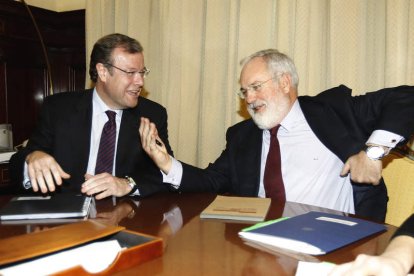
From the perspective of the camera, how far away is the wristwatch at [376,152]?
195 centimetres

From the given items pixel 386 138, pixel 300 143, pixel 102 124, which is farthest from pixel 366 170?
pixel 102 124

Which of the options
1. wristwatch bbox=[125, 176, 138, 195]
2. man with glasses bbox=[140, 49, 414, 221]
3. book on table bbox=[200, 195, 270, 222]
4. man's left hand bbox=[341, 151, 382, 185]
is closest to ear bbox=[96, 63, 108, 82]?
man with glasses bbox=[140, 49, 414, 221]

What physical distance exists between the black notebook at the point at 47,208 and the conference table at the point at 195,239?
61mm

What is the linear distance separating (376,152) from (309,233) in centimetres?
87

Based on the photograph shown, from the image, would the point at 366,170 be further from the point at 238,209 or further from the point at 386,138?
the point at 238,209

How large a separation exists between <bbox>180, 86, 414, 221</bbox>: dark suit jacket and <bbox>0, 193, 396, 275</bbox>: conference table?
0.46 metres

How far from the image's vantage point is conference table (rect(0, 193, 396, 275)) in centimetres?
108

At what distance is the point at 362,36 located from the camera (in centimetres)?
307

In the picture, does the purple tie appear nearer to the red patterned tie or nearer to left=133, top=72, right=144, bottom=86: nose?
left=133, top=72, right=144, bottom=86: nose

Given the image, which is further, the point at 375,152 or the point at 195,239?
the point at 375,152

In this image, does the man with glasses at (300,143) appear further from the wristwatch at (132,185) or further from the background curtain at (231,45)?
the background curtain at (231,45)

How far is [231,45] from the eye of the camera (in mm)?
3518

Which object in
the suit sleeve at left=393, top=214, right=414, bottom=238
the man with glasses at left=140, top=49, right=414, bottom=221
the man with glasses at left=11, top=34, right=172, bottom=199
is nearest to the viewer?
the suit sleeve at left=393, top=214, right=414, bottom=238

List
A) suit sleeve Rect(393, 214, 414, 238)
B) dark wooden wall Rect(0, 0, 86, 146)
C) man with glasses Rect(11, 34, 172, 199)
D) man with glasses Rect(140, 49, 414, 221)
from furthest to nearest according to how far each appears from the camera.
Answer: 1. dark wooden wall Rect(0, 0, 86, 146)
2. man with glasses Rect(11, 34, 172, 199)
3. man with glasses Rect(140, 49, 414, 221)
4. suit sleeve Rect(393, 214, 414, 238)
